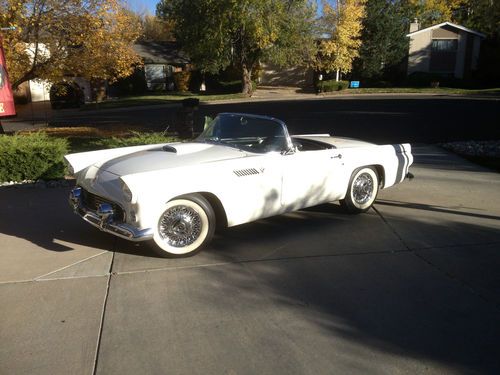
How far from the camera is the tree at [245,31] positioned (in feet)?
100

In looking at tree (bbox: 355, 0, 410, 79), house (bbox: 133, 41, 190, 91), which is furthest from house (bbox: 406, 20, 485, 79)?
house (bbox: 133, 41, 190, 91)

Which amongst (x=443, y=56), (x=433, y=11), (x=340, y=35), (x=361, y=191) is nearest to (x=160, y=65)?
(x=340, y=35)

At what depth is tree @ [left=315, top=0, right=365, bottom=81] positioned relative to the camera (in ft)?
135

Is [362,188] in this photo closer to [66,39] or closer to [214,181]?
[214,181]

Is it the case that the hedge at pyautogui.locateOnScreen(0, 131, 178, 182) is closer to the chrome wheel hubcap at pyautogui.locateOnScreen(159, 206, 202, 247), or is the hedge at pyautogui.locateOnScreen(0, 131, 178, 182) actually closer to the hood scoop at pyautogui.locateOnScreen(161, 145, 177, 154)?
the hood scoop at pyautogui.locateOnScreen(161, 145, 177, 154)

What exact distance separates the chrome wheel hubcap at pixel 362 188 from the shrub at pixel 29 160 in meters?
4.99

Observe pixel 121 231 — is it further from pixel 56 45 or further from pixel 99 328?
pixel 56 45

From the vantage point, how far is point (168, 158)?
4895mm

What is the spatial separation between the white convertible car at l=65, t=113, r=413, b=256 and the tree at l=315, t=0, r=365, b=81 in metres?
37.3

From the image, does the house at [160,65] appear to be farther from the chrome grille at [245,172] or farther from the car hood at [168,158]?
the chrome grille at [245,172]

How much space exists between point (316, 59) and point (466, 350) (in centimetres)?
4122

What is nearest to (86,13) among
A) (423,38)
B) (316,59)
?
(316,59)

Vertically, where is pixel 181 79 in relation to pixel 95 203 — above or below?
above

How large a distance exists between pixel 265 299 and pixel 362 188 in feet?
9.12
